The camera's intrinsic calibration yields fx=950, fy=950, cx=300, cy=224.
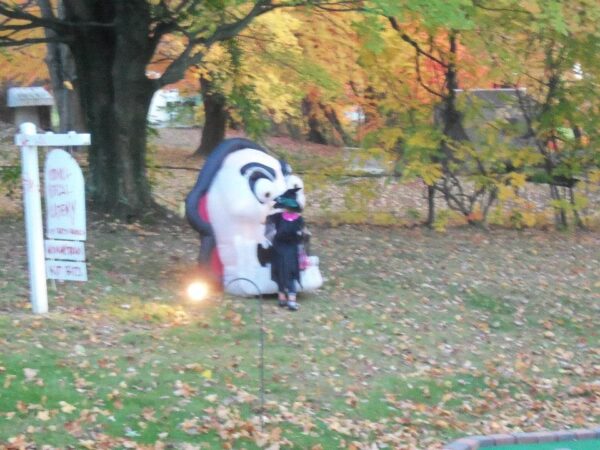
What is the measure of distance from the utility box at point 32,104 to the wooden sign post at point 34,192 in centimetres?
1816

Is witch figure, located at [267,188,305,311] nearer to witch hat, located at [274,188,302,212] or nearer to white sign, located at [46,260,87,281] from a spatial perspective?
witch hat, located at [274,188,302,212]

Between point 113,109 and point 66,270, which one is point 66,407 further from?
point 113,109

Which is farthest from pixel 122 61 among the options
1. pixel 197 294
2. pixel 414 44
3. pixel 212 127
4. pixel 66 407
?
pixel 212 127

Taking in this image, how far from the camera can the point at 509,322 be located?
10.9 m

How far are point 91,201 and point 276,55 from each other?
4040 millimetres

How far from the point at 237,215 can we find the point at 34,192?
2.35m

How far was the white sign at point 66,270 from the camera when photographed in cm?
877

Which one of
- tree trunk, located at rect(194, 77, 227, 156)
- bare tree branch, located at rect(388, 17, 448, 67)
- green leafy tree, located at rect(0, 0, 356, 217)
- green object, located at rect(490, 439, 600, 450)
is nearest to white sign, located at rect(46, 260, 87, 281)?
green object, located at rect(490, 439, 600, 450)

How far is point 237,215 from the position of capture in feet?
32.9

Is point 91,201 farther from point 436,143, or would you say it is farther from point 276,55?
point 436,143

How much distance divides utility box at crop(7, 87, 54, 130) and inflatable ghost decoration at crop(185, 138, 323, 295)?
16.9 meters

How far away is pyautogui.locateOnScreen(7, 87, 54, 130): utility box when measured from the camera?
26.5 m

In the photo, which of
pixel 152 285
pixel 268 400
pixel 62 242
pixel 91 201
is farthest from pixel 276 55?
pixel 268 400

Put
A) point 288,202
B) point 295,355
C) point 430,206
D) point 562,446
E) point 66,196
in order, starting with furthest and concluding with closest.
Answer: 1. point 430,206
2. point 288,202
3. point 66,196
4. point 295,355
5. point 562,446
